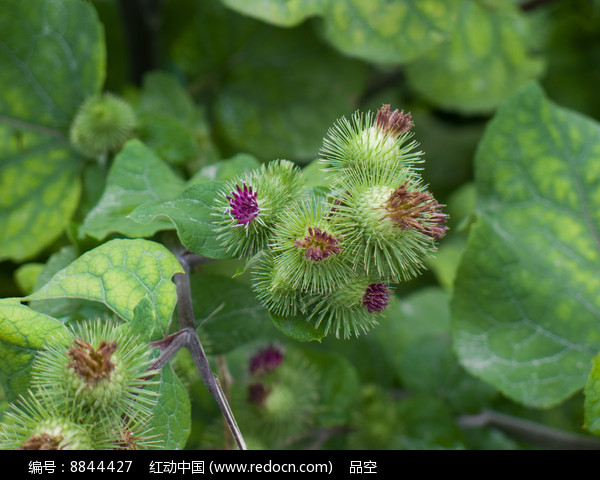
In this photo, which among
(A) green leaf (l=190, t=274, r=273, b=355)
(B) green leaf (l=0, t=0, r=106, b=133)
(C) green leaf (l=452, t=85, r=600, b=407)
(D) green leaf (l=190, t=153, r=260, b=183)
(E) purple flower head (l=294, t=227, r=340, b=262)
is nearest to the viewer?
(E) purple flower head (l=294, t=227, r=340, b=262)

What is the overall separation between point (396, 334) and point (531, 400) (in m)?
0.80

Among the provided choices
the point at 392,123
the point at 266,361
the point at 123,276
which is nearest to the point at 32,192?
the point at 123,276

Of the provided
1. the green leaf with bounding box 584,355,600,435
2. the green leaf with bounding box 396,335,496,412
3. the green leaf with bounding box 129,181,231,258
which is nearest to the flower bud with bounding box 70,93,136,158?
the green leaf with bounding box 129,181,231,258

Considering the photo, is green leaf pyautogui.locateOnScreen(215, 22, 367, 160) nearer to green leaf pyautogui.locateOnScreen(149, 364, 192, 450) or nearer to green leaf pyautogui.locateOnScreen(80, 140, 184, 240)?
green leaf pyautogui.locateOnScreen(80, 140, 184, 240)

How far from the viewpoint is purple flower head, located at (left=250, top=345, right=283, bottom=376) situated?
70.1 inches

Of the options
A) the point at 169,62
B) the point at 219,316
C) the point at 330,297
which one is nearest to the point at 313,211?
the point at 330,297

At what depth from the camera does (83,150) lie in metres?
1.90

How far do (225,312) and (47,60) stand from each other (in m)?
1.16

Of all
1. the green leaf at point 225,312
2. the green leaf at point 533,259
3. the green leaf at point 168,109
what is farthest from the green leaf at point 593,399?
the green leaf at point 168,109

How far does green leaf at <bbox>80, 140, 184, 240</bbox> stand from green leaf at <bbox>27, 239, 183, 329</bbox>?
0.14 m
